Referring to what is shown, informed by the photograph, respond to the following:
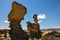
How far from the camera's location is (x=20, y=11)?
85.8 ft

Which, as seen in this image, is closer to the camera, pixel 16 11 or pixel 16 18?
pixel 16 11

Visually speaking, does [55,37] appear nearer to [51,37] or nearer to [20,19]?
[51,37]

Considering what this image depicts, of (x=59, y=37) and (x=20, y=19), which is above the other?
(x=20, y=19)

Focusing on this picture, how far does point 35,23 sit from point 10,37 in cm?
2020

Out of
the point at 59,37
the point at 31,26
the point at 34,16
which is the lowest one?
the point at 59,37

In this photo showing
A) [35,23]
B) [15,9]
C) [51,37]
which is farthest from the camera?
[35,23]

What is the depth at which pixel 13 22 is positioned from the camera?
2614 cm

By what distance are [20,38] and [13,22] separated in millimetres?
2834

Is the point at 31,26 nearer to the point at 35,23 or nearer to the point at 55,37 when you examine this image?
the point at 35,23

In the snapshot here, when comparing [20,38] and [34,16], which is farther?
[34,16]

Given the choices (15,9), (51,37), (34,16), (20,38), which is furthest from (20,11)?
(34,16)

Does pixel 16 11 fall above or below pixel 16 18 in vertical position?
above

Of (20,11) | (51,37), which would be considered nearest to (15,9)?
(20,11)

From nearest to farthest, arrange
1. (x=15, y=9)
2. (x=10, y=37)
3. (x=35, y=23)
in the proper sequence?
(x=10, y=37) < (x=15, y=9) < (x=35, y=23)
